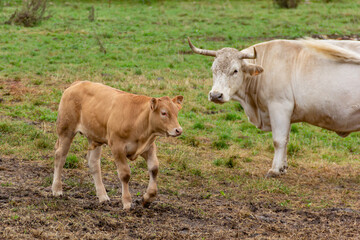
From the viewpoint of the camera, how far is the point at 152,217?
19.3 ft

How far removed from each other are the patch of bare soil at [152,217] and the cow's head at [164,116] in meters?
0.95

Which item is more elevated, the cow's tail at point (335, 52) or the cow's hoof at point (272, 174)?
the cow's tail at point (335, 52)

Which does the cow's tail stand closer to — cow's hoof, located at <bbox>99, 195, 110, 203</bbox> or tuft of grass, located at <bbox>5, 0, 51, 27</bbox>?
cow's hoof, located at <bbox>99, 195, 110, 203</bbox>

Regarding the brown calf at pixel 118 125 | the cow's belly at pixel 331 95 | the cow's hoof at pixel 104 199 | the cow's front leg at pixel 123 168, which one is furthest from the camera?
the cow's belly at pixel 331 95

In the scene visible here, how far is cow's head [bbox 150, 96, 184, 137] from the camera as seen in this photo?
5715mm

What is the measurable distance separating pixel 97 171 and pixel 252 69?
3.09 meters

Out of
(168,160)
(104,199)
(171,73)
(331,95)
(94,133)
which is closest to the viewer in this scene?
(94,133)

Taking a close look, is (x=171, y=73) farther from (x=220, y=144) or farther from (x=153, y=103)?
(x=153, y=103)

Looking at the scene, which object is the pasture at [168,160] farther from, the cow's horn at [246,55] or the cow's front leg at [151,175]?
the cow's horn at [246,55]

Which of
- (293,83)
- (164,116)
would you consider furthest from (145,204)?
(293,83)

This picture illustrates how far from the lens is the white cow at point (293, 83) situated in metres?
8.05

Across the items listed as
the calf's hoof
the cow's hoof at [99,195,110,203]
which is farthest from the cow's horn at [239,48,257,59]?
the calf's hoof

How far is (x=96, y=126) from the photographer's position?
625 centimetres

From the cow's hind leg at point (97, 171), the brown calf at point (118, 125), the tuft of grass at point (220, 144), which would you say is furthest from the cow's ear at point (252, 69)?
the cow's hind leg at point (97, 171)
